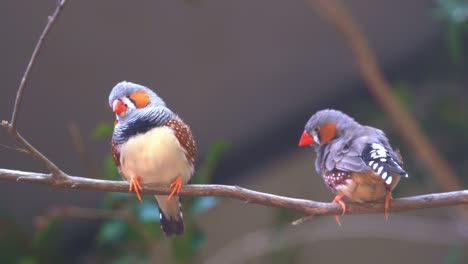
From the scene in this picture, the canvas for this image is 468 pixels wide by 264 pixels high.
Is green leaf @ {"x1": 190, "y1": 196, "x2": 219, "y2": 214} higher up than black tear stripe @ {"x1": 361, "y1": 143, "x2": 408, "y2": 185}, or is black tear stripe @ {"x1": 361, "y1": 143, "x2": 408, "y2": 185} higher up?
black tear stripe @ {"x1": 361, "y1": 143, "x2": 408, "y2": 185}

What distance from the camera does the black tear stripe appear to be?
5.78ft

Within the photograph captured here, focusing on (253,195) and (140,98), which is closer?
(253,195)

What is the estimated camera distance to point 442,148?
378cm

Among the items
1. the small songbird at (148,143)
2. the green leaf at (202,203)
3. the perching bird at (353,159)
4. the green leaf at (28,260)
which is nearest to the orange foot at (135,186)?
the small songbird at (148,143)

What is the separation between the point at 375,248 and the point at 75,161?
67.2 inches

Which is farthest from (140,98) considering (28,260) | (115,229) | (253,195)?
(28,260)

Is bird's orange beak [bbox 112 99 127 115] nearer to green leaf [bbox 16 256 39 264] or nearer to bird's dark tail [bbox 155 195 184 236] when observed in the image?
bird's dark tail [bbox 155 195 184 236]

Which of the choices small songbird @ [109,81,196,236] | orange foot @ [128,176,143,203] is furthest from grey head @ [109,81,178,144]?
orange foot @ [128,176,143,203]

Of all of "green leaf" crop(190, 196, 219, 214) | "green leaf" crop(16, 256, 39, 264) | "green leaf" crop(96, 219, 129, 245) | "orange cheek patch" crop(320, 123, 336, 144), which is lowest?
"green leaf" crop(16, 256, 39, 264)

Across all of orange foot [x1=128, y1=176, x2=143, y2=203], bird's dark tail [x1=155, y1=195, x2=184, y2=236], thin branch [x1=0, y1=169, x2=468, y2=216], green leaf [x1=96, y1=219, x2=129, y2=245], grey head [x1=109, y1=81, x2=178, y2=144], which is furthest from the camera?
green leaf [x1=96, y1=219, x2=129, y2=245]

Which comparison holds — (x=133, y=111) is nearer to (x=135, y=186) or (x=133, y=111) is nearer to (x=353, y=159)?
(x=135, y=186)

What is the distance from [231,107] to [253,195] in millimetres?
1927

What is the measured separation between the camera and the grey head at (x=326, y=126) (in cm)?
217

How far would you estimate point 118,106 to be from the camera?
6.48 feet
